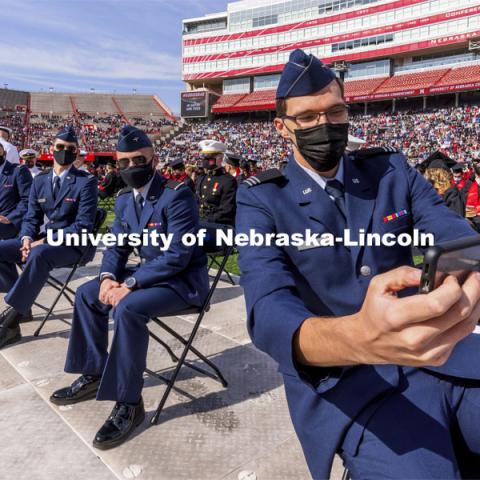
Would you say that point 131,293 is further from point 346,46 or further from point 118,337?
point 346,46

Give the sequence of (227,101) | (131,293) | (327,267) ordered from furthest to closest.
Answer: (227,101), (131,293), (327,267)

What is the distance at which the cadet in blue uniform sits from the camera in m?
0.69

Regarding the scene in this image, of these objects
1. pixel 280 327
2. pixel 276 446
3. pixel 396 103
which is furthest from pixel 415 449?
pixel 396 103

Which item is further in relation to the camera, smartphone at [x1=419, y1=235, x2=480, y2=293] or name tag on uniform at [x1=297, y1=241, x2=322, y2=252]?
name tag on uniform at [x1=297, y1=241, x2=322, y2=252]

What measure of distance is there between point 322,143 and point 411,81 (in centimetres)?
4761

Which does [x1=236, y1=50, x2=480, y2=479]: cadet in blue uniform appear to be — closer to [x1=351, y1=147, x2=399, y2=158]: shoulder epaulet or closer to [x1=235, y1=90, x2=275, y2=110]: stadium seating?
[x1=351, y1=147, x2=399, y2=158]: shoulder epaulet

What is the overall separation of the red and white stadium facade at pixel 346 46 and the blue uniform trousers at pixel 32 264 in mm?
34195

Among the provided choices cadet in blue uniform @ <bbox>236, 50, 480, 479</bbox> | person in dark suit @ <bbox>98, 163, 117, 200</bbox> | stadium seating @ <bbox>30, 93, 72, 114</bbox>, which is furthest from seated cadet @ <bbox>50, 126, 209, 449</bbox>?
stadium seating @ <bbox>30, 93, 72, 114</bbox>

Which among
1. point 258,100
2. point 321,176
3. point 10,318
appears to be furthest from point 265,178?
point 258,100

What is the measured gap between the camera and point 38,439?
233 centimetres

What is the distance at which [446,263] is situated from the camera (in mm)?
670

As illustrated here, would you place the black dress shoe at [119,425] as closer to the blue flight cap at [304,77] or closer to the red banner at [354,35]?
the blue flight cap at [304,77]

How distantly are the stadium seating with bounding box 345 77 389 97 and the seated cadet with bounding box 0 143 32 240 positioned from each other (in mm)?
43568

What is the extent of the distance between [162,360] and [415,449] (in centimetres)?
Answer: 263
